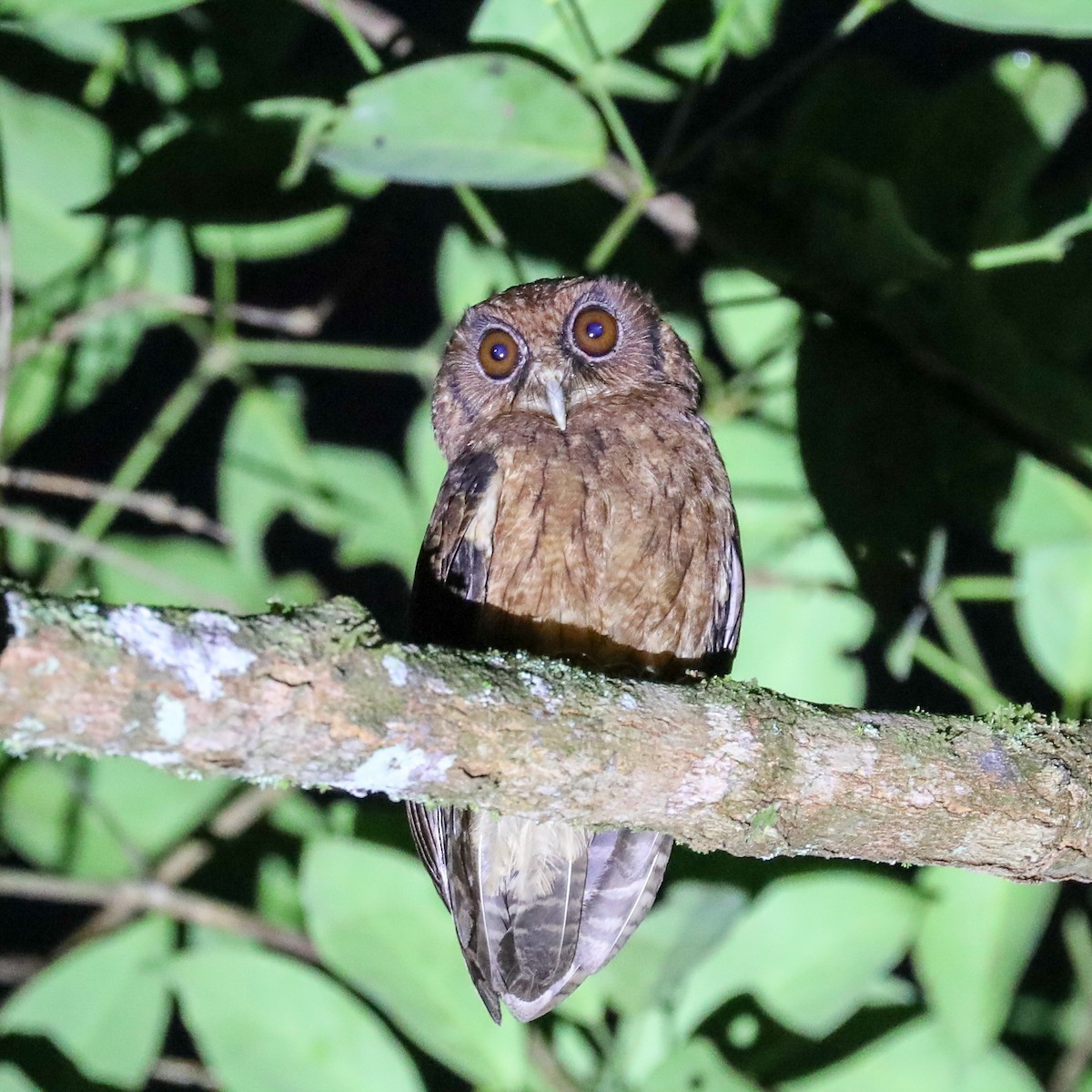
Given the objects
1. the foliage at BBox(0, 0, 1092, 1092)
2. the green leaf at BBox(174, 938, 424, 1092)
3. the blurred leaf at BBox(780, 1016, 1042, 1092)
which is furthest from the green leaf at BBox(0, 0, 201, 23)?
the blurred leaf at BBox(780, 1016, 1042, 1092)

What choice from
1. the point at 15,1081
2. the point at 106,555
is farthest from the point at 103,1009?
the point at 106,555

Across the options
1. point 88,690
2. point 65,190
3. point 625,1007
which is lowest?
point 625,1007

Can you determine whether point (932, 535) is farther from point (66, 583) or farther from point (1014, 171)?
point (66, 583)

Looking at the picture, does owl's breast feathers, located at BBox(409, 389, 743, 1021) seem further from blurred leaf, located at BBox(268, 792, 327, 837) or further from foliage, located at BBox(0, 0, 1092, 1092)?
blurred leaf, located at BBox(268, 792, 327, 837)

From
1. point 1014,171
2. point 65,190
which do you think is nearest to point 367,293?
point 65,190

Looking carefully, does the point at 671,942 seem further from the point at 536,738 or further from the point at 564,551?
the point at 536,738
